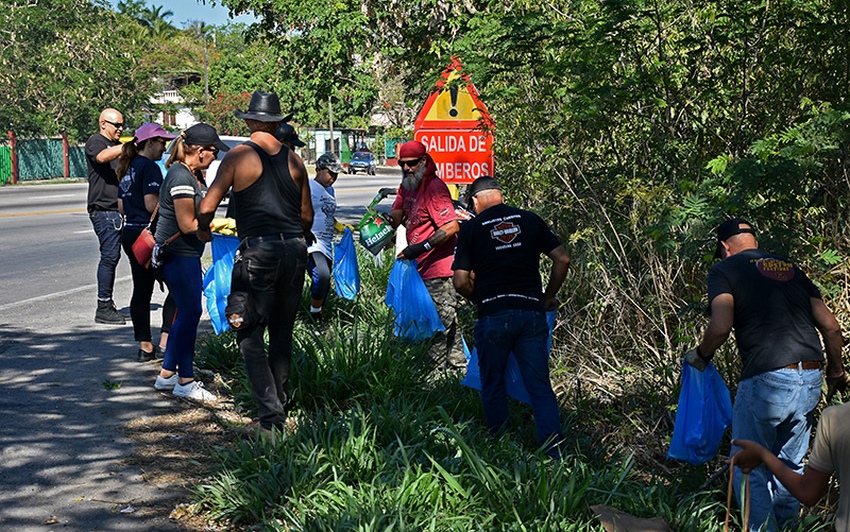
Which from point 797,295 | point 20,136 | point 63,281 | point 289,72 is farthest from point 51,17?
point 797,295

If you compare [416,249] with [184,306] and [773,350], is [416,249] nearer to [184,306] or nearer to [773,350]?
[184,306]

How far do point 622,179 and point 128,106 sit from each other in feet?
143

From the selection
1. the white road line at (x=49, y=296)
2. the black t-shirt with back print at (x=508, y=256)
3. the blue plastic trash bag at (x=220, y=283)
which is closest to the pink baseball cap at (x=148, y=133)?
the blue plastic trash bag at (x=220, y=283)

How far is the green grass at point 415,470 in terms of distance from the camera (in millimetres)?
4680

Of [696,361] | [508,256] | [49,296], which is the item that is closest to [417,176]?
[508,256]

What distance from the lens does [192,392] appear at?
22.8 ft

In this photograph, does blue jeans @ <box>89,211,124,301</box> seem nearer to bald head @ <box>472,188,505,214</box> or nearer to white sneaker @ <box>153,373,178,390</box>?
white sneaker @ <box>153,373,178,390</box>

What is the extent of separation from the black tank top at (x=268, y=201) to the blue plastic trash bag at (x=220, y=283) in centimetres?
198

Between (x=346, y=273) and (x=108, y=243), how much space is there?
2319 millimetres

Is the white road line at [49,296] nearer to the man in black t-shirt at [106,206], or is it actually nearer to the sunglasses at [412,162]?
the man in black t-shirt at [106,206]

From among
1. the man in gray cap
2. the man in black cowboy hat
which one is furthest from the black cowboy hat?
the man in gray cap

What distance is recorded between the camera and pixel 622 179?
728cm

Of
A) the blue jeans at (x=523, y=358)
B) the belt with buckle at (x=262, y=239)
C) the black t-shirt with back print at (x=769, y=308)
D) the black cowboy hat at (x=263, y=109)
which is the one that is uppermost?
the black cowboy hat at (x=263, y=109)

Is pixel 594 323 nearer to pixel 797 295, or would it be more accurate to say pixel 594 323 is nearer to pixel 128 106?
pixel 797 295
